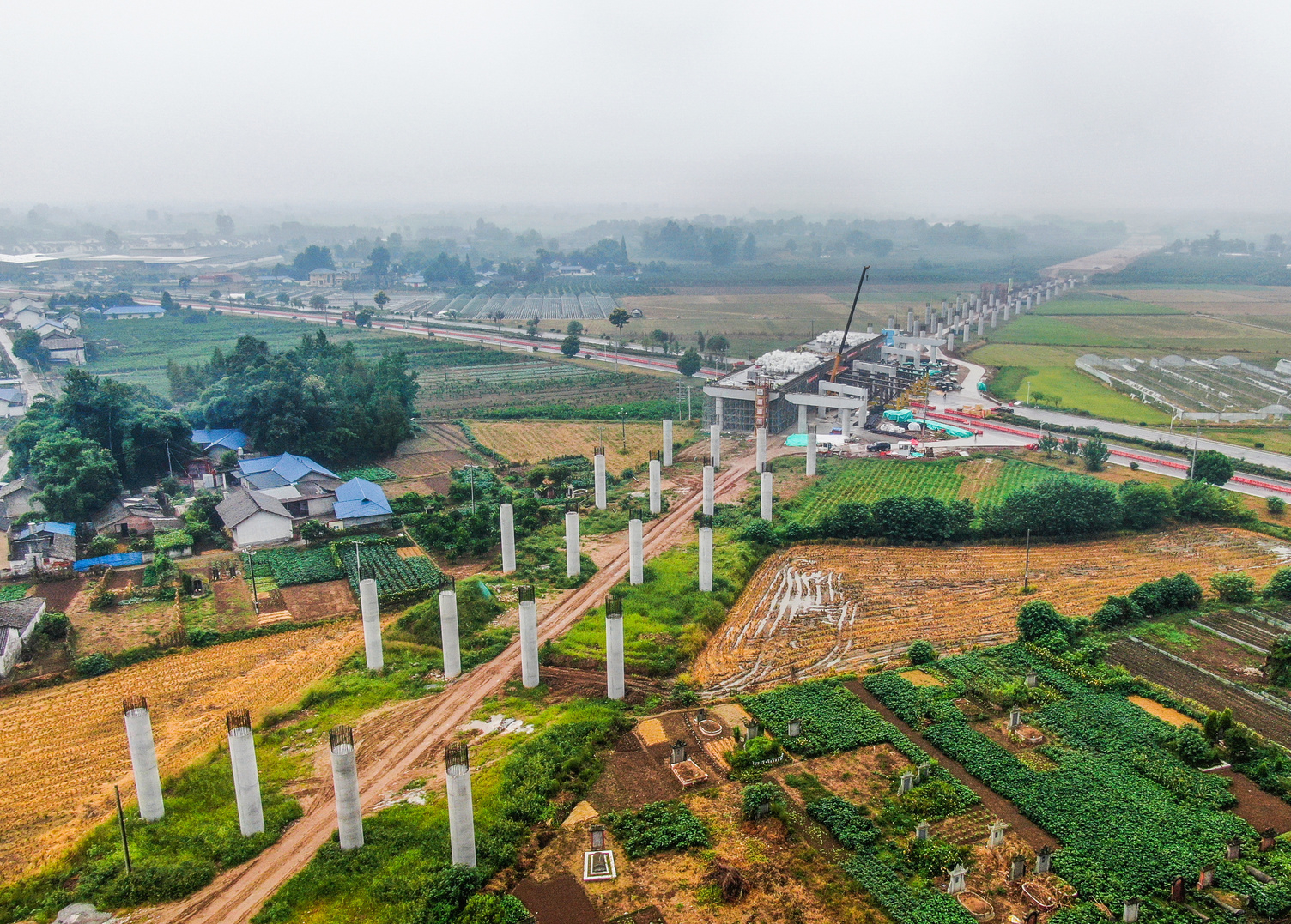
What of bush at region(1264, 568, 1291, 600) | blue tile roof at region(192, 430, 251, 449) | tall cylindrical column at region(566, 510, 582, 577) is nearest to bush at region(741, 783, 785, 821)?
tall cylindrical column at region(566, 510, 582, 577)

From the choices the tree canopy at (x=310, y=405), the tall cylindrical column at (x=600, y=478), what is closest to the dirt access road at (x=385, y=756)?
the tall cylindrical column at (x=600, y=478)

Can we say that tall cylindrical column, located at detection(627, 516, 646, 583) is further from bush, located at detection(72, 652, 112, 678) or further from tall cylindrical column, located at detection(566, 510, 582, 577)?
bush, located at detection(72, 652, 112, 678)

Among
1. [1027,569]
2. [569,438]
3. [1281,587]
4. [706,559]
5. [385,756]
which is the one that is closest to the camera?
[385,756]

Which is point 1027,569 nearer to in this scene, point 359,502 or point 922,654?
point 922,654

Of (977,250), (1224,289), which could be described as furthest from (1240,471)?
(977,250)

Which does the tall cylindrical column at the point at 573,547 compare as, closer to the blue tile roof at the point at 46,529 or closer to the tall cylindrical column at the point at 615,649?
the tall cylindrical column at the point at 615,649

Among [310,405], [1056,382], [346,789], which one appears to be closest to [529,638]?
[346,789]

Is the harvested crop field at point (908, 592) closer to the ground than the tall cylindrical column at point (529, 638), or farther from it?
closer to the ground
